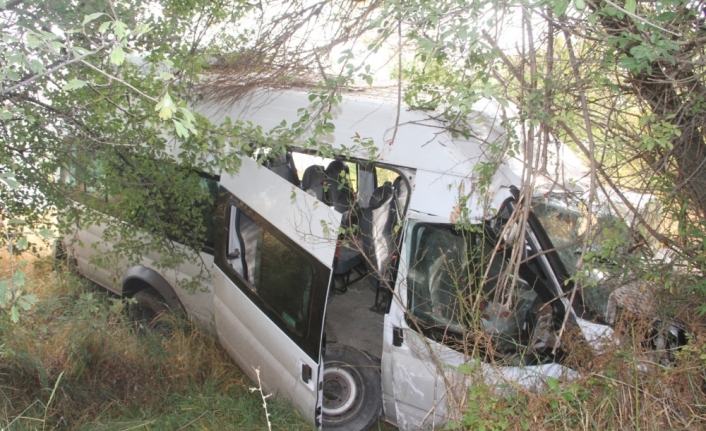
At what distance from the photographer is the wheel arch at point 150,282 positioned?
5.01 m

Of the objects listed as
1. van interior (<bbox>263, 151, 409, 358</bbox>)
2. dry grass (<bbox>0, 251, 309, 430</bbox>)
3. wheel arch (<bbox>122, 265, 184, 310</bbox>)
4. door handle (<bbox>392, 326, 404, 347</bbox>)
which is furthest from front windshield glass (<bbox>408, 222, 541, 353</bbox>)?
wheel arch (<bbox>122, 265, 184, 310</bbox>)

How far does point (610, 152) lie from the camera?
321cm

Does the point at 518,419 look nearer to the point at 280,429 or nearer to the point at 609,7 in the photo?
the point at 280,429

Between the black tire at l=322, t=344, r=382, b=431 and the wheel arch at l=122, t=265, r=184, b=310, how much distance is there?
1.76 metres

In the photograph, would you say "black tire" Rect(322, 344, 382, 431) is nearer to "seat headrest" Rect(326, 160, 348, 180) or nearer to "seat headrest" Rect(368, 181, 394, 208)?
"seat headrest" Rect(368, 181, 394, 208)

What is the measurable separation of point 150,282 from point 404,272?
8.93 feet

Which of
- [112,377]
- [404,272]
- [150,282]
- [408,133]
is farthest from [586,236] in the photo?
[150,282]

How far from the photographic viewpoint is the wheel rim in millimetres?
3840

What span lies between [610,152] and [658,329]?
0.99m

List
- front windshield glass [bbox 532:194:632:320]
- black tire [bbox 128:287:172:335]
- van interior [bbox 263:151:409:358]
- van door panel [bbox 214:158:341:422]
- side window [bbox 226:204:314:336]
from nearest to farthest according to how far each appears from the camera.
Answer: front windshield glass [bbox 532:194:632:320] → van door panel [bbox 214:158:341:422] → side window [bbox 226:204:314:336] → van interior [bbox 263:151:409:358] → black tire [bbox 128:287:172:335]

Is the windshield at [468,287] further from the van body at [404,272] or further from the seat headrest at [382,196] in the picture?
the seat headrest at [382,196]

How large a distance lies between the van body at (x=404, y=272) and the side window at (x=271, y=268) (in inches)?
0.5

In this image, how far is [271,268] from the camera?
3.96m

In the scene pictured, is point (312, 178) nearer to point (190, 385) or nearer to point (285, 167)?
point (285, 167)
